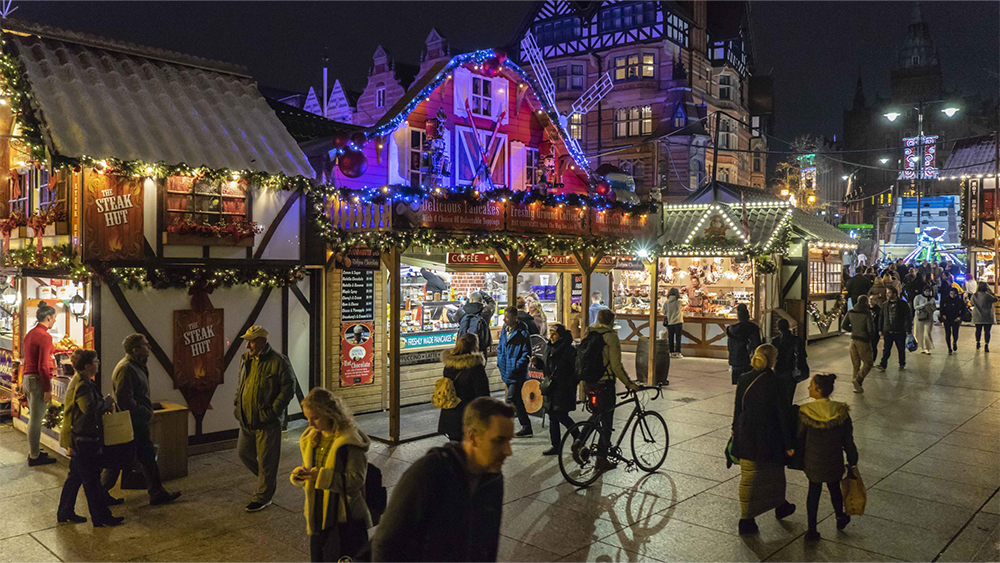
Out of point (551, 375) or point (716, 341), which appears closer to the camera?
point (551, 375)

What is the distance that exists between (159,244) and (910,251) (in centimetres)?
4565

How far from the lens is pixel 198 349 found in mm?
9664

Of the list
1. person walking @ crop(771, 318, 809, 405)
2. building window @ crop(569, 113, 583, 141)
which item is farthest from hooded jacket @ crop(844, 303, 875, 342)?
building window @ crop(569, 113, 583, 141)

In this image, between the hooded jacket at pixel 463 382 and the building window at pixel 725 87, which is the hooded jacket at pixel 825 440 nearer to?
the hooded jacket at pixel 463 382

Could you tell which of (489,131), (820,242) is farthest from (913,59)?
(489,131)

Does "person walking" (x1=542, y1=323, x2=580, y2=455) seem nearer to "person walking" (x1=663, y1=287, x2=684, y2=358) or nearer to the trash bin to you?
the trash bin

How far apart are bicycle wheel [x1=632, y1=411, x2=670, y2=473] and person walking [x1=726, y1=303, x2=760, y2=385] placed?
308 centimetres

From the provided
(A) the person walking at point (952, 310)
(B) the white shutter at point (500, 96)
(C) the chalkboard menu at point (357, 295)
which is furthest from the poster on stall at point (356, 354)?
(A) the person walking at point (952, 310)

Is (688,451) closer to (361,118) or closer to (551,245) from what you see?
(551,245)

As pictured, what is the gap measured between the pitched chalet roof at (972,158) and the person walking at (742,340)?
25.7 metres

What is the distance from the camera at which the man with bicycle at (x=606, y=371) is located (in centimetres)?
841

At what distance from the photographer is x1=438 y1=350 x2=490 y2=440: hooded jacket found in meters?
8.16

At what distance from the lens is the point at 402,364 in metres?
12.3

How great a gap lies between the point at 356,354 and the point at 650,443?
4.80 metres
